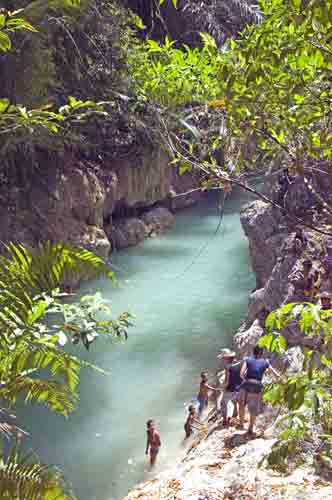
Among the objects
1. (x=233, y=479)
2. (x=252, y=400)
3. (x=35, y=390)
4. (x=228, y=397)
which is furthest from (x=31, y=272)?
(x=228, y=397)

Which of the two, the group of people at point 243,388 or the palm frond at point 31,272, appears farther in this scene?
the group of people at point 243,388

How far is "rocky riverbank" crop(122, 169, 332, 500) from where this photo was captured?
3.71 metres

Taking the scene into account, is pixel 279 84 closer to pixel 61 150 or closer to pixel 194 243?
pixel 61 150

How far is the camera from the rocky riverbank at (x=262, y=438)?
371 cm

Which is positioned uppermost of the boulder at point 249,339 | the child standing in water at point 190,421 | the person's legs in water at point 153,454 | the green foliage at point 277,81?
the green foliage at point 277,81

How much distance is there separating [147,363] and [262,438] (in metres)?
4.15

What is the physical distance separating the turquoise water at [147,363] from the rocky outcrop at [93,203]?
1.16 metres

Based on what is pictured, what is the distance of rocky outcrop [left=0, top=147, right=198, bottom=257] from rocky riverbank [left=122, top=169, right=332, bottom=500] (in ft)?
15.3

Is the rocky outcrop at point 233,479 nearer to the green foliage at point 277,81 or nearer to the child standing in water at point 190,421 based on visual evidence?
the child standing in water at point 190,421

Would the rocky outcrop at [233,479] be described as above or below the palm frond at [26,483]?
below

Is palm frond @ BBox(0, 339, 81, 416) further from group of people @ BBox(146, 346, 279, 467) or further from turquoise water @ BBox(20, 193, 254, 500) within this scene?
turquoise water @ BBox(20, 193, 254, 500)

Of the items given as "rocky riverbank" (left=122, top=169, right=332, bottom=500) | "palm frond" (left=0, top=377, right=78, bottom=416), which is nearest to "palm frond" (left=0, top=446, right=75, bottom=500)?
"palm frond" (left=0, top=377, right=78, bottom=416)

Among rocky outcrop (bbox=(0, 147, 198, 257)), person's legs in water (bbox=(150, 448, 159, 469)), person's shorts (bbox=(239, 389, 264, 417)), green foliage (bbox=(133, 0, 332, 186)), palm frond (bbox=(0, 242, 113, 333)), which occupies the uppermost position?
Result: green foliage (bbox=(133, 0, 332, 186))

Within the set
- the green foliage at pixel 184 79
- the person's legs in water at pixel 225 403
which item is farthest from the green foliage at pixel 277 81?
the person's legs in water at pixel 225 403
